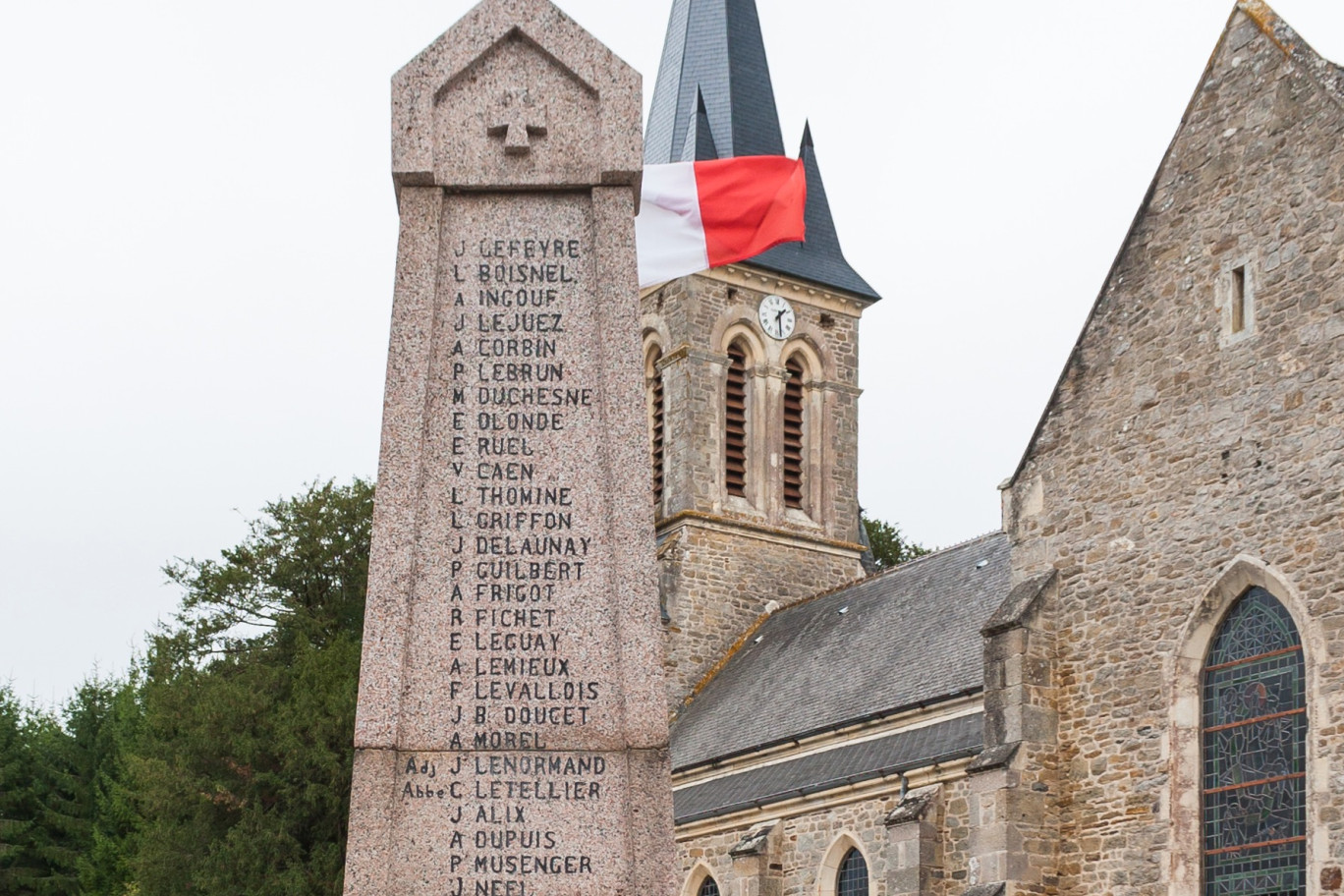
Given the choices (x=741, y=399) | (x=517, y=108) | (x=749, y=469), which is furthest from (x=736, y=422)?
(x=517, y=108)

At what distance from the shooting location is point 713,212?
17547 mm

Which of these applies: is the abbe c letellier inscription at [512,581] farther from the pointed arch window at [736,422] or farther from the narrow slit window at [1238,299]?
the pointed arch window at [736,422]

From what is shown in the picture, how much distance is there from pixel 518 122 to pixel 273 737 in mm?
23986

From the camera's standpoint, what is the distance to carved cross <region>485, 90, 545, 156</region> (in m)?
8.23

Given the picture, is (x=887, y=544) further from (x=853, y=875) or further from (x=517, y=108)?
(x=517, y=108)

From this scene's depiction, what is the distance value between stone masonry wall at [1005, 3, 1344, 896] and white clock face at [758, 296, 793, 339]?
17491mm

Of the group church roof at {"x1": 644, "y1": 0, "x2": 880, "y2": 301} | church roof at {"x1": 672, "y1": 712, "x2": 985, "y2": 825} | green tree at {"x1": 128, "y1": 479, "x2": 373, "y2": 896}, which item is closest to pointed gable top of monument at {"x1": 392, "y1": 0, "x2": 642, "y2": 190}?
church roof at {"x1": 672, "y1": 712, "x2": 985, "y2": 825}

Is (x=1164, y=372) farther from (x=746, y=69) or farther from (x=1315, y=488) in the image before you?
(x=746, y=69)

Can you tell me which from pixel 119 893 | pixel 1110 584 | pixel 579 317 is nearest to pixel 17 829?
pixel 119 893

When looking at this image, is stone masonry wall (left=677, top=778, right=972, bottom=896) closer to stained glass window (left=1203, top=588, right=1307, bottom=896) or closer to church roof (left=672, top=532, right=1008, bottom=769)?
church roof (left=672, top=532, right=1008, bottom=769)

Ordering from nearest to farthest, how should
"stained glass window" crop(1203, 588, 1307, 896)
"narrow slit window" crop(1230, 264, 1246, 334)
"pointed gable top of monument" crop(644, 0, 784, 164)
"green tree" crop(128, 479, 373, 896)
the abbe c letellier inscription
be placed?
the abbe c letellier inscription, "stained glass window" crop(1203, 588, 1307, 896), "narrow slit window" crop(1230, 264, 1246, 334), "green tree" crop(128, 479, 373, 896), "pointed gable top of monument" crop(644, 0, 784, 164)

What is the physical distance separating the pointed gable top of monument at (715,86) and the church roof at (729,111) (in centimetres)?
2

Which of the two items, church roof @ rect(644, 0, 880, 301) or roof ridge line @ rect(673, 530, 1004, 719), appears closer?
roof ridge line @ rect(673, 530, 1004, 719)

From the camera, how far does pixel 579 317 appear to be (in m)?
8.17
